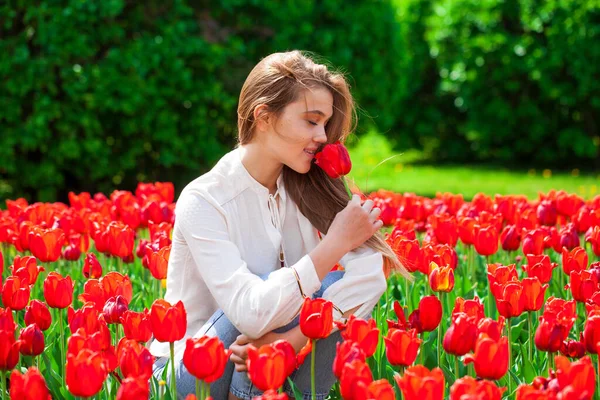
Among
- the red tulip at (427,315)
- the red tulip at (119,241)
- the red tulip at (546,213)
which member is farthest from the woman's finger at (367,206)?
the red tulip at (546,213)

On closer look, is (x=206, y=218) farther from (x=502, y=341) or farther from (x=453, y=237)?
(x=453, y=237)

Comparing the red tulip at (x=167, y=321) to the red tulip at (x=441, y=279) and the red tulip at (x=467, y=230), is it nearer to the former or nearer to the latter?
the red tulip at (x=441, y=279)

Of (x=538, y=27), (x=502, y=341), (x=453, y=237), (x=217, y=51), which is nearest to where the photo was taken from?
(x=502, y=341)

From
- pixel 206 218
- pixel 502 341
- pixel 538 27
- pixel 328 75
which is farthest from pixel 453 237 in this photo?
pixel 538 27

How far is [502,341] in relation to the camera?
205 centimetres

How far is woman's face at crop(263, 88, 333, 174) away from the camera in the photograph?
2.85 m

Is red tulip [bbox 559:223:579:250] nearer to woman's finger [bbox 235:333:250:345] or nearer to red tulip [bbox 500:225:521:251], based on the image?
red tulip [bbox 500:225:521:251]

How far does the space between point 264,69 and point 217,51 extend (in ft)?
16.8

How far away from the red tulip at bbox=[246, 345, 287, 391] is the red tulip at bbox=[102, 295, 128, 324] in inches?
28.0

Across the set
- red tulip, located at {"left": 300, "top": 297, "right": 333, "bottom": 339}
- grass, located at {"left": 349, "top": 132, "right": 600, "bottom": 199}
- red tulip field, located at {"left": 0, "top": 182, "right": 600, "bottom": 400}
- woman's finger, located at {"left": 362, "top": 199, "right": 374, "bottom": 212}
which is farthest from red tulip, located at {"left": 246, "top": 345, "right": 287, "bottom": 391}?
grass, located at {"left": 349, "top": 132, "right": 600, "bottom": 199}

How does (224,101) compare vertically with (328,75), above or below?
below

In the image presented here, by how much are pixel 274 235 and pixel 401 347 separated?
87cm

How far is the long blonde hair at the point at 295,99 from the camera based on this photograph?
9.46 ft

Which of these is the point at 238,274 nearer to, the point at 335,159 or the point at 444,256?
the point at 335,159
